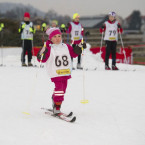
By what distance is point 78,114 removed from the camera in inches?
177

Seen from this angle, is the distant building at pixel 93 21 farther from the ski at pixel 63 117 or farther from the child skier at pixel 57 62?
the ski at pixel 63 117

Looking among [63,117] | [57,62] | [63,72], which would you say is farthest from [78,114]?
[57,62]

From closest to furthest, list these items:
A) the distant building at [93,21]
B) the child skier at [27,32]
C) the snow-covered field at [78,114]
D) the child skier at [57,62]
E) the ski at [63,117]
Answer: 1. the snow-covered field at [78,114]
2. the ski at [63,117]
3. the child skier at [57,62]
4. the child skier at [27,32]
5. the distant building at [93,21]

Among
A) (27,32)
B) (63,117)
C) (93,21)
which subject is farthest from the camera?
(93,21)

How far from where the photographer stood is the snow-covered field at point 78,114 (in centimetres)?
342

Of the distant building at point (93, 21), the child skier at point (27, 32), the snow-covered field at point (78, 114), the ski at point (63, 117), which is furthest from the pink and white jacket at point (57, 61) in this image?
the distant building at point (93, 21)

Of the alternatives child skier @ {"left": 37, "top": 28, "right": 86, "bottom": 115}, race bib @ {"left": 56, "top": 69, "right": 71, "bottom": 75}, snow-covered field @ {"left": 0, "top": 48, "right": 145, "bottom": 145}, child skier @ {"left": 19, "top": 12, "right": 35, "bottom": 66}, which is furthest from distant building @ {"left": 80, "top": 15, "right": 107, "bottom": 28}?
race bib @ {"left": 56, "top": 69, "right": 71, "bottom": 75}

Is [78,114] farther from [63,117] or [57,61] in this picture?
[57,61]

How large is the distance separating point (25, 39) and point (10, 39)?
49.7ft

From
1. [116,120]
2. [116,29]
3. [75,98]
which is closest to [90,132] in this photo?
[116,120]

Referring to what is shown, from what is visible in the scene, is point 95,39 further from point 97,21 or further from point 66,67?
point 66,67

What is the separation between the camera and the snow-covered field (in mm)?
3418

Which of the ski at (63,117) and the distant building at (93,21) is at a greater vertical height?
the distant building at (93,21)

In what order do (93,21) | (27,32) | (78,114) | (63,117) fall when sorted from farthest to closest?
(93,21) → (27,32) → (78,114) → (63,117)
